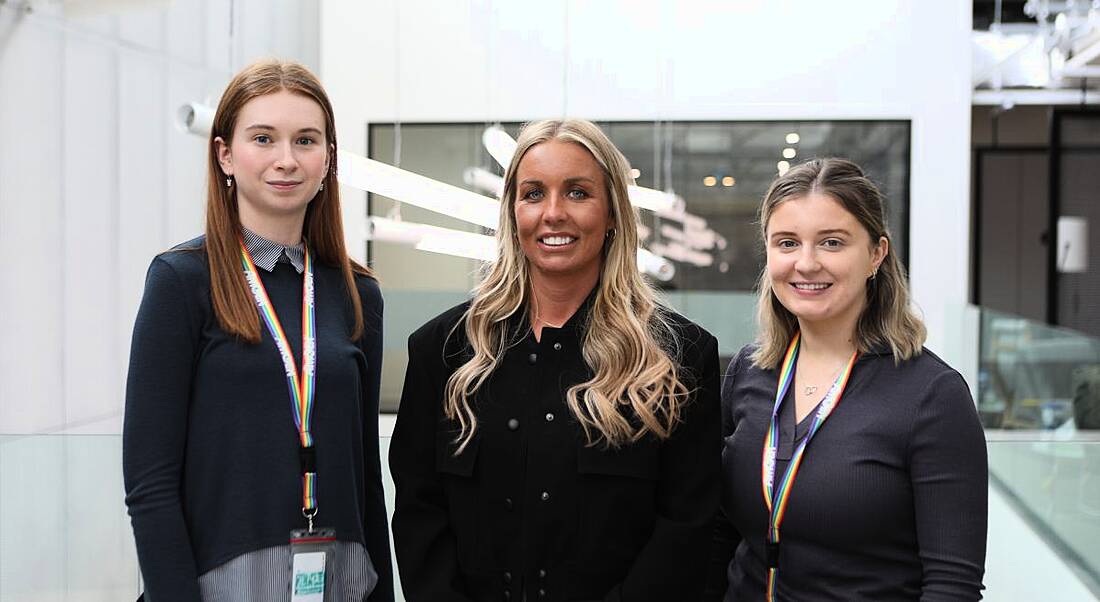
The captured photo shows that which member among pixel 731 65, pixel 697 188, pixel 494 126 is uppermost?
pixel 731 65

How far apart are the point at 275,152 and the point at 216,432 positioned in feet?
1.71

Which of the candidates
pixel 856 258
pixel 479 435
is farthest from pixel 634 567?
pixel 856 258

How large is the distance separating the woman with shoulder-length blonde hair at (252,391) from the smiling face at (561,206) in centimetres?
40

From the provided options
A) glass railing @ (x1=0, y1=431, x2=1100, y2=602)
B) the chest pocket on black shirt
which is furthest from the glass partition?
the chest pocket on black shirt

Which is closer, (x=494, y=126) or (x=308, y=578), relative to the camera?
(x=308, y=578)

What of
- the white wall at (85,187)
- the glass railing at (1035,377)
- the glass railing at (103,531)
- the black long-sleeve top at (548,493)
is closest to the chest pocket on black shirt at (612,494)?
the black long-sleeve top at (548,493)

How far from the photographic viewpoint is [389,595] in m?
2.21

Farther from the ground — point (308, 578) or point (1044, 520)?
point (308, 578)

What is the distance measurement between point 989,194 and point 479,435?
13.4m

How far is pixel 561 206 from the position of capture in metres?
2.02

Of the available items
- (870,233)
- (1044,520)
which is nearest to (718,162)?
(1044,520)

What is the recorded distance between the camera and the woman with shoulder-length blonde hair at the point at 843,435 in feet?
6.34

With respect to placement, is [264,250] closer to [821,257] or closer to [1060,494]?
[821,257]

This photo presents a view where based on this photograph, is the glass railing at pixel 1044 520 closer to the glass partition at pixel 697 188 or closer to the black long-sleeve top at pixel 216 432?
the black long-sleeve top at pixel 216 432
